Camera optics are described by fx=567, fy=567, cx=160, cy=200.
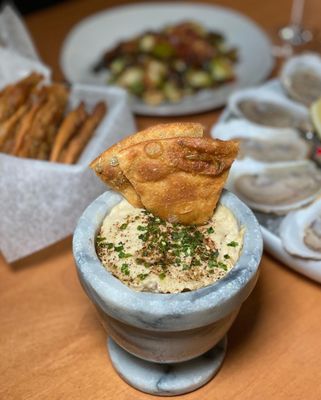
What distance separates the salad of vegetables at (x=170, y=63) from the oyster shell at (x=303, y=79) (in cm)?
22

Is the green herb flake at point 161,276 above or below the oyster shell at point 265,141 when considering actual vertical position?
above

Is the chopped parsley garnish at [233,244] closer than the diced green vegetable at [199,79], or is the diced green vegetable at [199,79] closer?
the chopped parsley garnish at [233,244]

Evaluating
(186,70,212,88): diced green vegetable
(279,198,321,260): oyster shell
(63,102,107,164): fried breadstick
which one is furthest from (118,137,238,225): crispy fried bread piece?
(186,70,212,88): diced green vegetable

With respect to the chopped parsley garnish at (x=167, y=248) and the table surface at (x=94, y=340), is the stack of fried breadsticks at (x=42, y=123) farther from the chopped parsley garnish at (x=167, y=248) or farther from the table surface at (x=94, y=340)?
the chopped parsley garnish at (x=167, y=248)

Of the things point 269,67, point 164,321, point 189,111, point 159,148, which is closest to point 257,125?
point 189,111

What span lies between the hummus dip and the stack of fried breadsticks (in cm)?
33

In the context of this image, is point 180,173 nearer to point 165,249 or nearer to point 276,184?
point 165,249

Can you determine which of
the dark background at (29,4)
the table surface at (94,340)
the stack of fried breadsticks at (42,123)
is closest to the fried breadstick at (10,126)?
the stack of fried breadsticks at (42,123)

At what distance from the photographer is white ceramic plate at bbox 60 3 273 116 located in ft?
4.83

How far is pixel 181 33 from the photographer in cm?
171

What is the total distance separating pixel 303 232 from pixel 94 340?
41 centimetres

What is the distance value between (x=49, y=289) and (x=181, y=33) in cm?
97

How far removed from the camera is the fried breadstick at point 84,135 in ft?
3.68

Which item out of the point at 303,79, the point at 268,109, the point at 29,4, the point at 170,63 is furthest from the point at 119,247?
the point at 29,4
